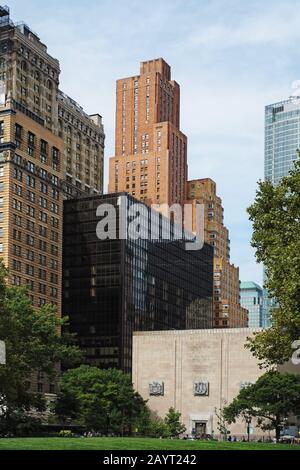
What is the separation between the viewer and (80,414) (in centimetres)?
10919

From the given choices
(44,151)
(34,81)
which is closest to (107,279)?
(44,151)

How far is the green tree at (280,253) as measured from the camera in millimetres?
54531

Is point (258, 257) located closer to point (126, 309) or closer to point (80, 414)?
point (80, 414)

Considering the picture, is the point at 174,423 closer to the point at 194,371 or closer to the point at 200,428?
the point at 200,428

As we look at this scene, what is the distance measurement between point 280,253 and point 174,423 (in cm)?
8937

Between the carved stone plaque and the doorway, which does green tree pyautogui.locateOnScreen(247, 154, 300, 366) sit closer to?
the doorway

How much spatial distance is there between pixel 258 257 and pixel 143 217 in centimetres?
12049

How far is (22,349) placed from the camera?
277ft

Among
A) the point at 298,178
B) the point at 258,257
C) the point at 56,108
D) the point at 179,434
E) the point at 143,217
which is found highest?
the point at 56,108

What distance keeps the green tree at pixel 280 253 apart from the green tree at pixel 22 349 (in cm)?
2353

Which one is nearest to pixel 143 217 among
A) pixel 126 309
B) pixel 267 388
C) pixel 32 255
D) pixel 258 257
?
pixel 126 309

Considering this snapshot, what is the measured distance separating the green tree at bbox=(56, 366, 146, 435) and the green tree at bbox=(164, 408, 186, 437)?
7812 mm

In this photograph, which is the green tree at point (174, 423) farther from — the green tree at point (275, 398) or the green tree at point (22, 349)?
the green tree at point (22, 349)

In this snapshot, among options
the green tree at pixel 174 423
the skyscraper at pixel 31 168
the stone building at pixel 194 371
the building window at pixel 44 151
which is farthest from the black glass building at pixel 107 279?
the green tree at pixel 174 423
